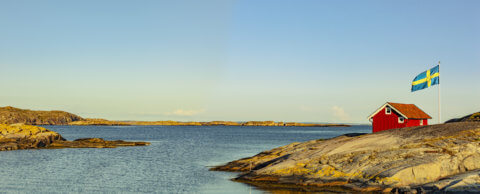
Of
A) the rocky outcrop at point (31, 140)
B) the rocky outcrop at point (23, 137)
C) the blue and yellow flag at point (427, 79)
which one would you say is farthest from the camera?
the rocky outcrop at point (31, 140)

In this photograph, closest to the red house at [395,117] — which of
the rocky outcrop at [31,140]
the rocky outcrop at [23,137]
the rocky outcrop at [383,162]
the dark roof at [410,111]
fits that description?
the dark roof at [410,111]

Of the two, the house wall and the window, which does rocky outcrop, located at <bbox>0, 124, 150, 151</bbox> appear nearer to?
the house wall

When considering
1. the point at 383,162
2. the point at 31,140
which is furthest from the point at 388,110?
the point at 31,140

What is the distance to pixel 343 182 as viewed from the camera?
1148 inches

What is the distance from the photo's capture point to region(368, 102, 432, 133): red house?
168ft

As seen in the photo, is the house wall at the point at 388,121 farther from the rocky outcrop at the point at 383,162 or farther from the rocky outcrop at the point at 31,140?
the rocky outcrop at the point at 31,140

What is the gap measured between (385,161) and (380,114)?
941 inches

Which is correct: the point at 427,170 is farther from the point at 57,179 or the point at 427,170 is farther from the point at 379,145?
the point at 57,179

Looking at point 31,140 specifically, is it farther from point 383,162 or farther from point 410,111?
point 383,162

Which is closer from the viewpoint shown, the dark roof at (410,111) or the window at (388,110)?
the dark roof at (410,111)

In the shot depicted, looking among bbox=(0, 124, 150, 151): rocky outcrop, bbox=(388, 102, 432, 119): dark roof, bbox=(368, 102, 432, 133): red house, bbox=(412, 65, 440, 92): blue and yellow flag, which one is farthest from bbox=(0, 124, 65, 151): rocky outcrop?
bbox=(412, 65, 440, 92): blue and yellow flag

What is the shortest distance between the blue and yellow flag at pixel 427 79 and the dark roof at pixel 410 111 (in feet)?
21.2

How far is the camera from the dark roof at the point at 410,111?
51.4m

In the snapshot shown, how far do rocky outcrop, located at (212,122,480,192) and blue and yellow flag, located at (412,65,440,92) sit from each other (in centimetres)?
806
